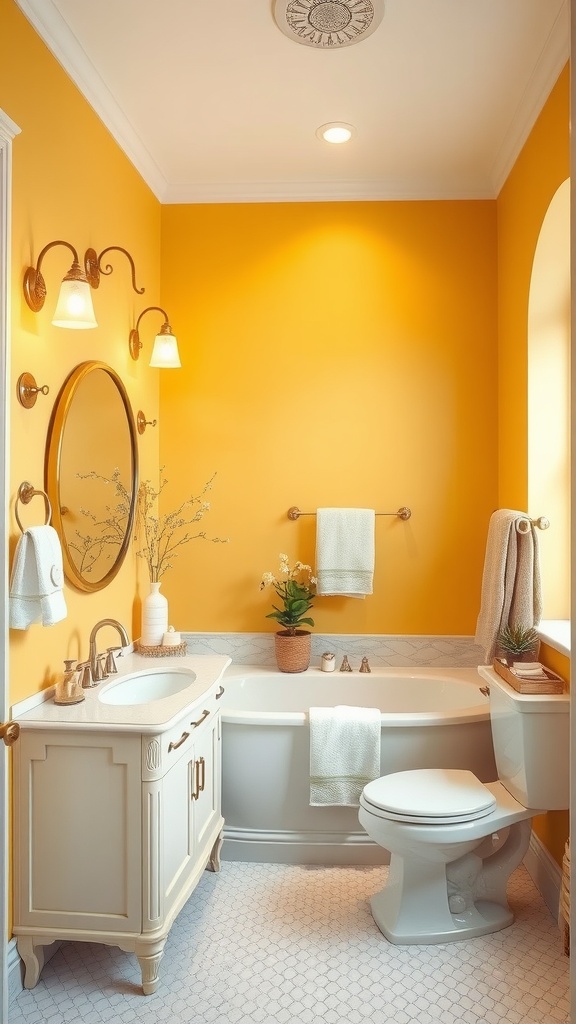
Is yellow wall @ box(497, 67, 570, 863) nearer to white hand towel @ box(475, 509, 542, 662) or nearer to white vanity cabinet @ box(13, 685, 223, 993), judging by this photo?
white hand towel @ box(475, 509, 542, 662)

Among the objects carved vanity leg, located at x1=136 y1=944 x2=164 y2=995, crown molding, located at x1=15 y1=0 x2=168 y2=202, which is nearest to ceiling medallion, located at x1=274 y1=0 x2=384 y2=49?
crown molding, located at x1=15 y1=0 x2=168 y2=202

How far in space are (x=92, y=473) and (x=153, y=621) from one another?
758mm

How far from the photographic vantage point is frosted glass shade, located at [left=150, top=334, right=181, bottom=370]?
3.20 m

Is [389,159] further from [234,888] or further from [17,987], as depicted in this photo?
[17,987]

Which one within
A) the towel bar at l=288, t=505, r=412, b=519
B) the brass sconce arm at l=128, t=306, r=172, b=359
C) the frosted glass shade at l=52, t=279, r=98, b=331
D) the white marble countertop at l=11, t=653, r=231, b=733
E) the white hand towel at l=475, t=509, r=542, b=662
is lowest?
the white marble countertop at l=11, t=653, r=231, b=733

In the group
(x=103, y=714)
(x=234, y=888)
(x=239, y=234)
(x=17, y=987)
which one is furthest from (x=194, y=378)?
(x=17, y=987)

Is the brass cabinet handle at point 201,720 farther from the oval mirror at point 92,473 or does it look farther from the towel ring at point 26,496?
the towel ring at point 26,496

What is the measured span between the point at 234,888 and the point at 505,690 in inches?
47.9

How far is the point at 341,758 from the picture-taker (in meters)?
2.92

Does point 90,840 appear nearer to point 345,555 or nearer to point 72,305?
point 72,305

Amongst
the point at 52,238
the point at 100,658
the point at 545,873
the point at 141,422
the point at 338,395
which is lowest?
the point at 545,873

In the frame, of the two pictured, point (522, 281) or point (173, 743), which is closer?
point (173, 743)

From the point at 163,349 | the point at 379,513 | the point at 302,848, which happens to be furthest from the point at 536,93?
the point at 302,848

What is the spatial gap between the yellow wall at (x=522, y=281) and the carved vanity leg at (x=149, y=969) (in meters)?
1.33
